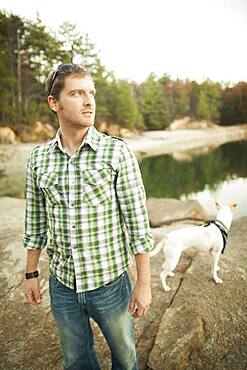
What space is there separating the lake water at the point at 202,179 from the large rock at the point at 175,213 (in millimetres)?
2231

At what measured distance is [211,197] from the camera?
13.8 metres

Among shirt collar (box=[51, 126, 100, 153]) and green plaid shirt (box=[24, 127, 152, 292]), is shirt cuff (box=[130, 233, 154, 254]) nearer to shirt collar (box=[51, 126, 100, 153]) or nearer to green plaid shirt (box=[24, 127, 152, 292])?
green plaid shirt (box=[24, 127, 152, 292])

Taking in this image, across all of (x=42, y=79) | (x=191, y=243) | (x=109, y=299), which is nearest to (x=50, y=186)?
(x=109, y=299)

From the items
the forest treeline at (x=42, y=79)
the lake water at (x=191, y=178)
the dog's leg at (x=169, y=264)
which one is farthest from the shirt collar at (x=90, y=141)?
the forest treeline at (x=42, y=79)

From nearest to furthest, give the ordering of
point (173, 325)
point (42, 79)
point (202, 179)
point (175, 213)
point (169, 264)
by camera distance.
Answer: point (173, 325), point (169, 264), point (175, 213), point (202, 179), point (42, 79)

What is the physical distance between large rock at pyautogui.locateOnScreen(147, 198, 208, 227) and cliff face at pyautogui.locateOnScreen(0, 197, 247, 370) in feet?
12.1

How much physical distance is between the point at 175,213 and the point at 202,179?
35.2 feet

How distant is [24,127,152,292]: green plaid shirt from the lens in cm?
169

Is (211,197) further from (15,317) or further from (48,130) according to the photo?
(48,130)

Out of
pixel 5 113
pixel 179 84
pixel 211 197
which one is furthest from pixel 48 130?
pixel 179 84

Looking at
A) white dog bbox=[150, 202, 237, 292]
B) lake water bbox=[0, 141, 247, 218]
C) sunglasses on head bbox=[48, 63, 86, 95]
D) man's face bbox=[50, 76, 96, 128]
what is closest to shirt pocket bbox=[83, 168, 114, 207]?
man's face bbox=[50, 76, 96, 128]

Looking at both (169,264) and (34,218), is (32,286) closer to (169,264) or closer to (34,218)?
(34,218)

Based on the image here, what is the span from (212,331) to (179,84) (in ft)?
233

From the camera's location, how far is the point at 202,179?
719 inches
